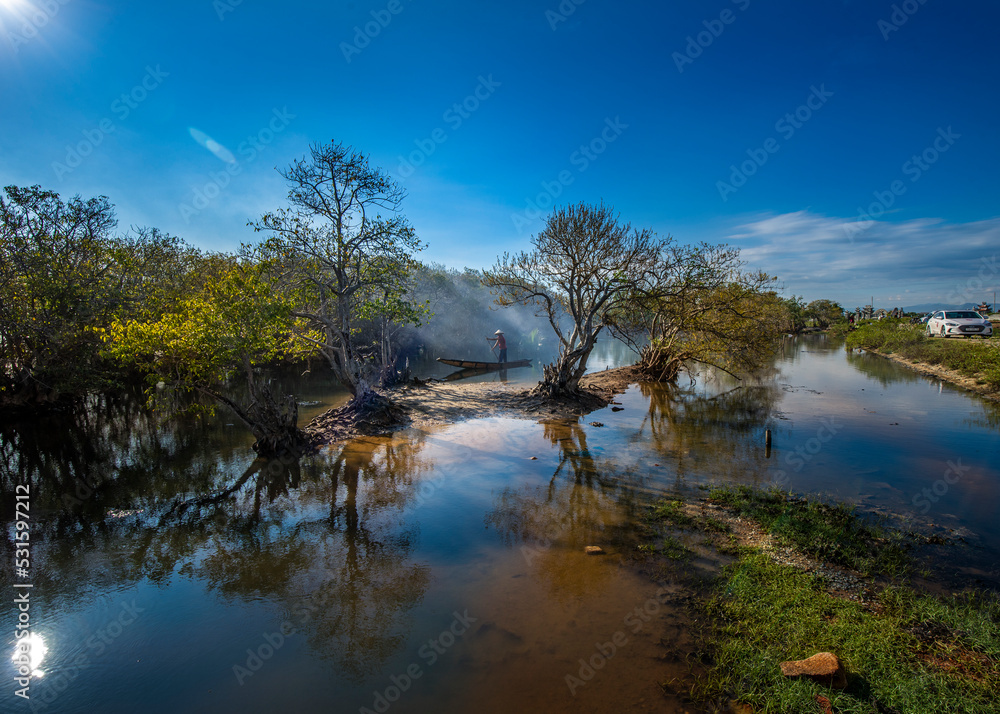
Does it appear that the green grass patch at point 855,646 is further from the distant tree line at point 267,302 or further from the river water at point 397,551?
the distant tree line at point 267,302

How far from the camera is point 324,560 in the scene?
7.42 m

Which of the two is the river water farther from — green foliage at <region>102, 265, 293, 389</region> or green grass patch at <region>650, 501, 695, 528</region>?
green foliage at <region>102, 265, 293, 389</region>

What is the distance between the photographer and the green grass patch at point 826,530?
6867 millimetres

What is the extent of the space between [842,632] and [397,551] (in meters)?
6.32

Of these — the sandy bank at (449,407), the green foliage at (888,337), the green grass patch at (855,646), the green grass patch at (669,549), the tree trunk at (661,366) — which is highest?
the green foliage at (888,337)

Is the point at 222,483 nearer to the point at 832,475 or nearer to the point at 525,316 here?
the point at 832,475

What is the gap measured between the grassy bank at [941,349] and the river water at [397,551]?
9.05 m

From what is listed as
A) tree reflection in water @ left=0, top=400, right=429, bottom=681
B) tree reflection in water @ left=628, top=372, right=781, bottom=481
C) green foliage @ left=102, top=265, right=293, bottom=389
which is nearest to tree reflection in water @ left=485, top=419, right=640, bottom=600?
tree reflection in water @ left=0, top=400, right=429, bottom=681

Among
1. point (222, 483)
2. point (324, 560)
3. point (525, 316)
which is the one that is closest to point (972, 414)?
point (324, 560)

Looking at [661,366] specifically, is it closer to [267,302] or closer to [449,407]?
[449,407]

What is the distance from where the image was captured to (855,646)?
196 inches

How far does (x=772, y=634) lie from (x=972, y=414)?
19060mm

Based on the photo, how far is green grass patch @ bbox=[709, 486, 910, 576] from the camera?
6867mm

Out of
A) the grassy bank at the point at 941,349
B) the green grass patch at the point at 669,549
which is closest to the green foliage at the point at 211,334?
the green grass patch at the point at 669,549
